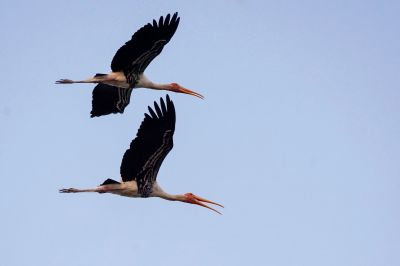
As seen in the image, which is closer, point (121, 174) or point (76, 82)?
point (121, 174)

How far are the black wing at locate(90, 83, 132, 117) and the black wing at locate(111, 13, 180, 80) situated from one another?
113 centimetres

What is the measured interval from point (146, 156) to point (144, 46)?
11.2 ft

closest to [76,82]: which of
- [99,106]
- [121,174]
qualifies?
[99,106]

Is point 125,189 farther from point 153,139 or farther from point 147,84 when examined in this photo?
point 147,84

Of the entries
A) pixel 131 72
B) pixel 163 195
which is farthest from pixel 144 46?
pixel 163 195

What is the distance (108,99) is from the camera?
103 feet

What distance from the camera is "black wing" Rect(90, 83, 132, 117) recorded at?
3117 centimetres

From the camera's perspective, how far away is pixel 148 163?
2788 centimetres

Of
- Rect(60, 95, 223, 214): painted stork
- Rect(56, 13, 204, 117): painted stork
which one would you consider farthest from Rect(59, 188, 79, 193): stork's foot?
Rect(56, 13, 204, 117): painted stork

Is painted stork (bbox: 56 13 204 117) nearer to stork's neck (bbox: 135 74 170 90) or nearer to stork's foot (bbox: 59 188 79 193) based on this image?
stork's neck (bbox: 135 74 170 90)

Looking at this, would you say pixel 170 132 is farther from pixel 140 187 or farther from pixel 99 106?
pixel 99 106

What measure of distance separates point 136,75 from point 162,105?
3.67 metres

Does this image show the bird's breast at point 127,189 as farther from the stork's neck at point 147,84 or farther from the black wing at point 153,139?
the stork's neck at point 147,84

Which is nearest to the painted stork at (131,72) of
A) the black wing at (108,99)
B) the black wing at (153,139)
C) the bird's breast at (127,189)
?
the black wing at (108,99)
